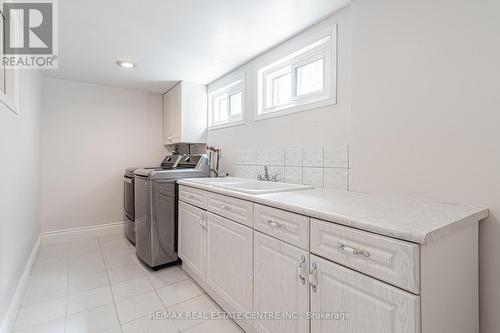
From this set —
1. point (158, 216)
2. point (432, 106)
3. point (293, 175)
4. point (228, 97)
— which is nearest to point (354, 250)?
point (432, 106)

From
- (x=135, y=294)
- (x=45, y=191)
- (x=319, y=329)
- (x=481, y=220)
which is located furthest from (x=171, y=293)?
(x=45, y=191)

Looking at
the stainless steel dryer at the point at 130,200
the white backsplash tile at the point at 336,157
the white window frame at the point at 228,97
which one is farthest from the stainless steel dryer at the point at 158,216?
the white backsplash tile at the point at 336,157

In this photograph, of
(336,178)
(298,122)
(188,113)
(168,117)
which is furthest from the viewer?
(168,117)

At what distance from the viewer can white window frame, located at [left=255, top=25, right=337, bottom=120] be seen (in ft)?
5.59

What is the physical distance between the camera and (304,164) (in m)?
1.90

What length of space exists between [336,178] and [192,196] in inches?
46.2

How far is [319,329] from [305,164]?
3.76 ft

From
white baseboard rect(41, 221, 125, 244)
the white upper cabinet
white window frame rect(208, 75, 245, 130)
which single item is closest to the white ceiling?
white window frame rect(208, 75, 245, 130)

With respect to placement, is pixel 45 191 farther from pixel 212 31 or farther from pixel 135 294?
pixel 212 31

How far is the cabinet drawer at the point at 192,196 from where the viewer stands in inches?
75.3

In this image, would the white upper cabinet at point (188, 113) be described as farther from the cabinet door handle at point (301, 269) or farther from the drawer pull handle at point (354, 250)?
the drawer pull handle at point (354, 250)

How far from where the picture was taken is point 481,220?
3.37 feet

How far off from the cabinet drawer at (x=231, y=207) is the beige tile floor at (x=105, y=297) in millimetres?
706

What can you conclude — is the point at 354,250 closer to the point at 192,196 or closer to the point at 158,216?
the point at 192,196
